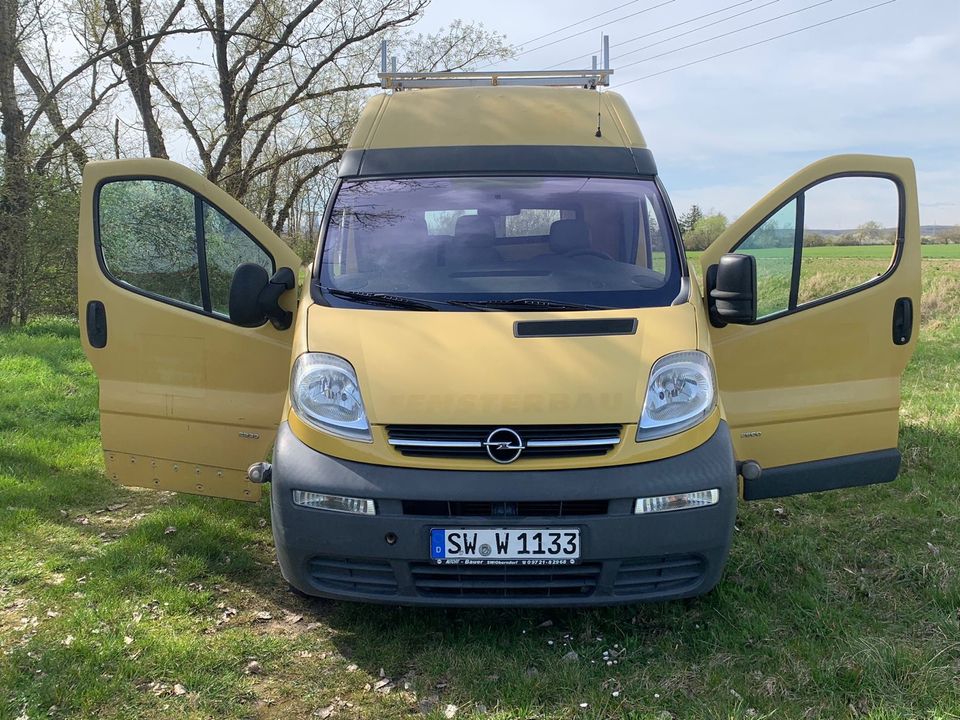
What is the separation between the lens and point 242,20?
593 inches

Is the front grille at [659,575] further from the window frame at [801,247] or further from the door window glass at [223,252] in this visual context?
the door window glass at [223,252]

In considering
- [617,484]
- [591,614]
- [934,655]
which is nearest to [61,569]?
[591,614]

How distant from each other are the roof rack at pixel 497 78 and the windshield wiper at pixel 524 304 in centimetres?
245

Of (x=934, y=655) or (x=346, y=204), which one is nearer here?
(x=934, y=655)

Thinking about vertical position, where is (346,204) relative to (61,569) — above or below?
above

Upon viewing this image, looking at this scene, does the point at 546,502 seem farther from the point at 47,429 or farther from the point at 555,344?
the point at 47,429

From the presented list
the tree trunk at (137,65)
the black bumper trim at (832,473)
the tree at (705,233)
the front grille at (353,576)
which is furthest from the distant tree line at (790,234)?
the tree trunk at (137,65)

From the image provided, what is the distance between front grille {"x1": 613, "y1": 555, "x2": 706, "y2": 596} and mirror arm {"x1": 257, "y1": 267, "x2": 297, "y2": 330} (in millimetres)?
2083

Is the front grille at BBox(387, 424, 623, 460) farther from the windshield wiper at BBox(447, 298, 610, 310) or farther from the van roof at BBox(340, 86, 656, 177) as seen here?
the van roof at BBox(340, 86, 656, 177)

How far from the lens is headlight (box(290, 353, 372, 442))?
304cm

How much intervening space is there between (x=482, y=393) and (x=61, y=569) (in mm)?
2683

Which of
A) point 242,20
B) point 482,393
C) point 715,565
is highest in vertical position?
point 242,20

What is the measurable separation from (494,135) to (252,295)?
1.55m

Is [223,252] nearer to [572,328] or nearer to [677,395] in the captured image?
[572,328]
